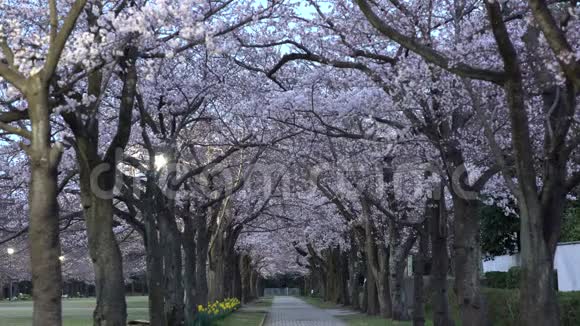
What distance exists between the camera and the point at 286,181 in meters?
28.6

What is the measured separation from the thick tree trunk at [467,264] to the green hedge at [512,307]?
1.90m

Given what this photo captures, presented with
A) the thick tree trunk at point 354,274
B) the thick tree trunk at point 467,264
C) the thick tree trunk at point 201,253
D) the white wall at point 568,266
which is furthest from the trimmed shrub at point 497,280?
the thick tree trunk at point 467,264

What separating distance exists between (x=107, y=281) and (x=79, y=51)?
3.78 metres

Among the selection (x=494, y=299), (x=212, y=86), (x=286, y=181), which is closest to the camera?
(x=212, y=86)

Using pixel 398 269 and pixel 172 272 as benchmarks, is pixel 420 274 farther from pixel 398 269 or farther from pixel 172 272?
pixel 172 272

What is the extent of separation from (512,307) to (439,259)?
7.62 ft

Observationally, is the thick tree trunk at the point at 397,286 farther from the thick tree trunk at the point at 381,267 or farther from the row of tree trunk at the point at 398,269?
the thick tree trunk at the point at 381,267

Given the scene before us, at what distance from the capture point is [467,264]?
14.9 m

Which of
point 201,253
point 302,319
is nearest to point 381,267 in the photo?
point 302,319

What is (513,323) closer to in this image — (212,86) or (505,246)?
(212,86)

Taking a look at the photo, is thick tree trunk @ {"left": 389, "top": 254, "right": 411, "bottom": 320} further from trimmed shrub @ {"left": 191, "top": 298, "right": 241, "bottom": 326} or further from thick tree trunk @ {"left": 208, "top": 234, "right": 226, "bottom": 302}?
thick tree trunk @ {"left": 208, "top": 234, "right": 226, "bottom": 302}

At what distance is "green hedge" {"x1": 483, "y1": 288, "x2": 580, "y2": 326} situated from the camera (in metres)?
15.5

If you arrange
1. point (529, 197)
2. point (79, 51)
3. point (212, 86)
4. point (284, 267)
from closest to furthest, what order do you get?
point (79, 51) → point (529, 197) → point (212, 86) → point (284, 267)

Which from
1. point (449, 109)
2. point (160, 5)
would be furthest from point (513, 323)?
point (160, 5)
